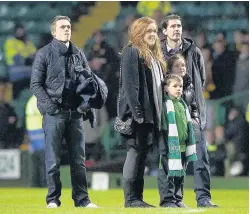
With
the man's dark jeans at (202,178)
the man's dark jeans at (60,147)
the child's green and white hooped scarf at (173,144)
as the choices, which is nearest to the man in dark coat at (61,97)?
the man's dark jeans at (60,147)

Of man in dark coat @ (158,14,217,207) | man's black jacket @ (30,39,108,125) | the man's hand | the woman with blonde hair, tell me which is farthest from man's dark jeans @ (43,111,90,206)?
man in dark coat @ (158,14,217,207)

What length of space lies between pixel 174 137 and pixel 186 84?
0.58 meters

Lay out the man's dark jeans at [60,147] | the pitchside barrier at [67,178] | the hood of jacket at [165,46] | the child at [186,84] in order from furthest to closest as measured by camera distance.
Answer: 1. the pitchside barrier at [67,178]
2. the hood of jacket at [165,46]
3. the man's dark jeans at [60,147]
4. the child at [186,84]

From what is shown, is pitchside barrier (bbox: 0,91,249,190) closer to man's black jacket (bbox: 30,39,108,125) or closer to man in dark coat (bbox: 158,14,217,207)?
man in dark coat (bbox: 158,14,217,207)

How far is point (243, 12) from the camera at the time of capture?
50.8ft

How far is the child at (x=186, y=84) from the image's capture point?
9320 millimetres

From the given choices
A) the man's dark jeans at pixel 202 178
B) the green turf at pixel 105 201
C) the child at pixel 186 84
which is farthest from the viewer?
the man's dark jeans at pixel 202 178

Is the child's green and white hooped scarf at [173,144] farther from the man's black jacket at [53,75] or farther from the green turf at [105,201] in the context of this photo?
the man's black jacket at [53,75]

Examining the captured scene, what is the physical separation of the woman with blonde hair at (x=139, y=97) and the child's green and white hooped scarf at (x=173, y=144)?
87 mm

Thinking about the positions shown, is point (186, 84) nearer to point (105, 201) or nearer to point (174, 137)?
point (174, 137)

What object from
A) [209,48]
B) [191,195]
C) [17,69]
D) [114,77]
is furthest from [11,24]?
[191,195]

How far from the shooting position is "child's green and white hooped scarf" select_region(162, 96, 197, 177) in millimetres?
8969

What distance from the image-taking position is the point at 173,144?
353 inches

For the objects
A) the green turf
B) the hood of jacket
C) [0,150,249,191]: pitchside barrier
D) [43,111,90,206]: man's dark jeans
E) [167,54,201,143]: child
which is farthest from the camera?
[0,150,249,191]: pitchside barrier
